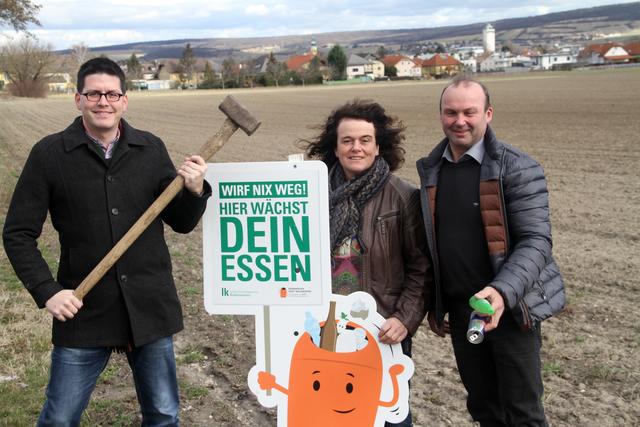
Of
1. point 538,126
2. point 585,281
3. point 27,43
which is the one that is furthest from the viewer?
point 27,43

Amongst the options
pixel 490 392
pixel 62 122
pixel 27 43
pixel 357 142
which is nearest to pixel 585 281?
pixel 490 392

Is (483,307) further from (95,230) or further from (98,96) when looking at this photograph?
(98,96)

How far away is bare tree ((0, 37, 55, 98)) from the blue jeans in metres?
86.6

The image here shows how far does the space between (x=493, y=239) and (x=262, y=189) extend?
42.1 inches

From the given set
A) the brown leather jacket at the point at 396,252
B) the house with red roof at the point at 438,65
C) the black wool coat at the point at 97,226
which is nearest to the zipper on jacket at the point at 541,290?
the brown leather jacket at the point at 396,252

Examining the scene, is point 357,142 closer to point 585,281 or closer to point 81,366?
point 81,366

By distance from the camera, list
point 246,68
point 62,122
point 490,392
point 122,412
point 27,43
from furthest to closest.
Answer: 1. point 246,68
2. point 27,43
3. point 62,122
4. point 122,412
5. point 490,392

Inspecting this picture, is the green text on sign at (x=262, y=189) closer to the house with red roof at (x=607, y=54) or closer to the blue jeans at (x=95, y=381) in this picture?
the blue jeans at (x=95, y=381)

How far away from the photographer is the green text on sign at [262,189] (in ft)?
10.2

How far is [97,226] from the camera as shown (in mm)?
2844

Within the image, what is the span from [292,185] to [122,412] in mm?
2196

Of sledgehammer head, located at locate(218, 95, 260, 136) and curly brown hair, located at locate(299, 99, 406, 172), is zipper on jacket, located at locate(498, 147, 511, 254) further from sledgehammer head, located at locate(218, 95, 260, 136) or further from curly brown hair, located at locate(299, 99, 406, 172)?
sledgehammer head, located at locate(218, 95, 260, 136)

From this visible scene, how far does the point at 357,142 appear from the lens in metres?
3.06

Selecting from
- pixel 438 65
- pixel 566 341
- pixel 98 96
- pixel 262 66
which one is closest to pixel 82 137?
pixel 98 96
